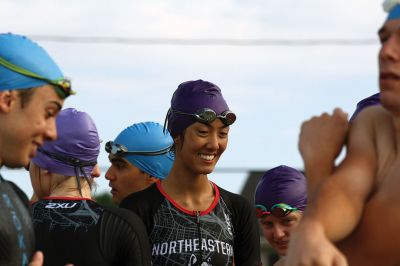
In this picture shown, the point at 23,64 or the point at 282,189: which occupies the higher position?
the point at 23,64

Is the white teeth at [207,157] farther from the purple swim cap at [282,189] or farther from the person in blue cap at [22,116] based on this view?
the person in blue cap at [22,116]

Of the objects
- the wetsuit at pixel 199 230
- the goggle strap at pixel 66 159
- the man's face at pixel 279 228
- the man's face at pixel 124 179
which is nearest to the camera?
the goggle strap at pixel 66 159

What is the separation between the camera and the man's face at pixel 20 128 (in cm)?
376

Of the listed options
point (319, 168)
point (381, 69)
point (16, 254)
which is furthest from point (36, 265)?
point (381, 69)

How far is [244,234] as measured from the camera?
6590 millimetres

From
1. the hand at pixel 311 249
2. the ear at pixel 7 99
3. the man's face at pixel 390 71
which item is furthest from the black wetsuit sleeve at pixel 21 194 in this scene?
the man's face at pixel 390 71

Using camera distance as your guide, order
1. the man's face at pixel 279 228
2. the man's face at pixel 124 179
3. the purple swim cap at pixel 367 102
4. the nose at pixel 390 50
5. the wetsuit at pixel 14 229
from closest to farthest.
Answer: the nose at pixel 390 50, the wetsuit at pixel 14 229, the purple swim cap at pixel 367 102, the man's face at pixel 279 228, the man's face at pixel 124 179

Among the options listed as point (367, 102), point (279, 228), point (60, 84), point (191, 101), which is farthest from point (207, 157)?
point (60, 84)

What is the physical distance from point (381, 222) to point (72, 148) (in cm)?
316

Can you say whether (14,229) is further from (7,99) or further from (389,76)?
(389,76)

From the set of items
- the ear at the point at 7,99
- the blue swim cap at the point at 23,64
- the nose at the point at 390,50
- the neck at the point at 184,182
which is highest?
the nose at the point at 390,50

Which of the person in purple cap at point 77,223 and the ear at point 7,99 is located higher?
the ear at point 7,99

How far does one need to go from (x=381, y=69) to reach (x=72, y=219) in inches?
108

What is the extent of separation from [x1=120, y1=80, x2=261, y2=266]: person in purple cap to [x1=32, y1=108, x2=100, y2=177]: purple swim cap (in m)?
0.62
